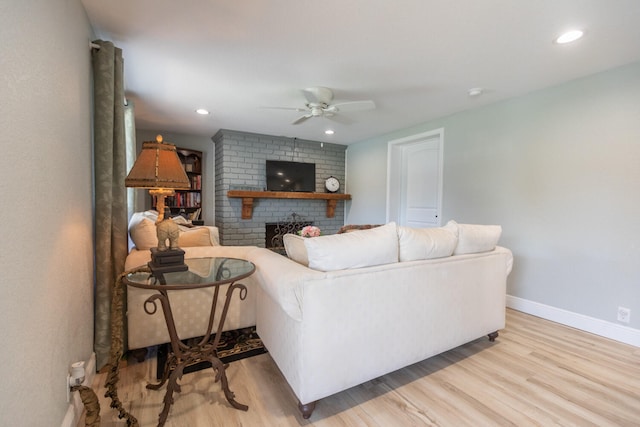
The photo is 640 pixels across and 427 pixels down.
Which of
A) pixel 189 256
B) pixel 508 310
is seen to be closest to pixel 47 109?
pixel 189 256

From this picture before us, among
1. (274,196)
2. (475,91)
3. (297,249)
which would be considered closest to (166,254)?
(297,249)

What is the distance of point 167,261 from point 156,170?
1.71 ft

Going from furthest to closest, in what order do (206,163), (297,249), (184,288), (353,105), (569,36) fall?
(206,163)
(353,105)
(569,36)
(297,249)
(184,288)

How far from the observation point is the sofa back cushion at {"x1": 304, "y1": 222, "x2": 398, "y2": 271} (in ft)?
Answer: 4.86

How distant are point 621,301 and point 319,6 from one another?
3.27 metres

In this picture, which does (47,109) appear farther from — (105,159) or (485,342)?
(485,342)

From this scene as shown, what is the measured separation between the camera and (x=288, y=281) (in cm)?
140

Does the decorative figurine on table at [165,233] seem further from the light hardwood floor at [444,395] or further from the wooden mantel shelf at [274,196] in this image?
the wooden mantel shelf at [274,196]

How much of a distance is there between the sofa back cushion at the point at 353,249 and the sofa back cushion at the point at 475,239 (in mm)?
619

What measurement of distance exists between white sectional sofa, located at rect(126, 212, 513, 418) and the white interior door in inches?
82.0

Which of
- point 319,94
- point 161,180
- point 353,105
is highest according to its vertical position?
point 319,94

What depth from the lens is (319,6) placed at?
172cm

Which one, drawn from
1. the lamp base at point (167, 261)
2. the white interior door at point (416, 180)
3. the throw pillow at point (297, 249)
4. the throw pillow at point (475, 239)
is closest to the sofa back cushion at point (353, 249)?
the throw pillow at point (297, 249)

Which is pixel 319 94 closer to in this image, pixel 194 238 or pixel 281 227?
pixel 194 238
